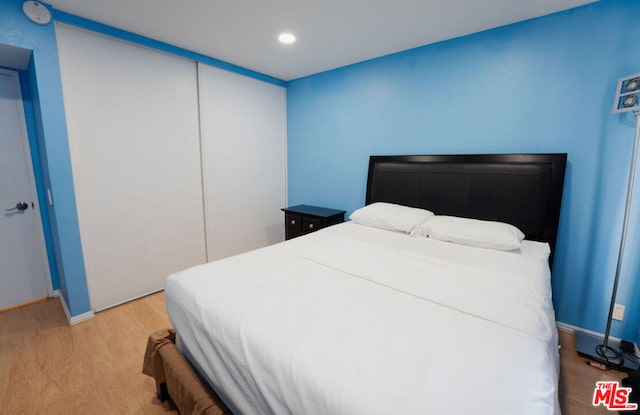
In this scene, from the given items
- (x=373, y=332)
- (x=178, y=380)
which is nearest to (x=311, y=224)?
(x=178, y=380)

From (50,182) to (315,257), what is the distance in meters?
2.11

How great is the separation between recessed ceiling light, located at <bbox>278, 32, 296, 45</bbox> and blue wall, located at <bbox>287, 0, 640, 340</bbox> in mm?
897

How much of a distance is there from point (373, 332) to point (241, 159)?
2843 mm

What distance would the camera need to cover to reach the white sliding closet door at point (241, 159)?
3.02 meters

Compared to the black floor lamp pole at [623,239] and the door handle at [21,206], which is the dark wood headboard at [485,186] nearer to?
the black floor lamp pole at [623,239]

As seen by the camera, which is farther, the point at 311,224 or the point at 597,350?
the point at 311,224

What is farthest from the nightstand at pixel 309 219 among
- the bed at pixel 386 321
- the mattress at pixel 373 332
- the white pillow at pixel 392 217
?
the mattress at pixel 373 332

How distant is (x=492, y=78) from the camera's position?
2.25m

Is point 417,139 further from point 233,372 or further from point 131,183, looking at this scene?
point 131,183

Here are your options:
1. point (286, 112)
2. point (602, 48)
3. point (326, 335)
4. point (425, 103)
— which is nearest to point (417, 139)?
point (425, 103)

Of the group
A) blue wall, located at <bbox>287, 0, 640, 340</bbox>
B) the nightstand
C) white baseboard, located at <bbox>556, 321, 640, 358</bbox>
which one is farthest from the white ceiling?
white baseboard, located at <bbox>556, 321, 640, 358</bbox>

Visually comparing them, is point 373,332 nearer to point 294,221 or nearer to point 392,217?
point 392,217

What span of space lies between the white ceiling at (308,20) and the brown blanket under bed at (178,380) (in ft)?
7.20

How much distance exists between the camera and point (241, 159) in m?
3.36
